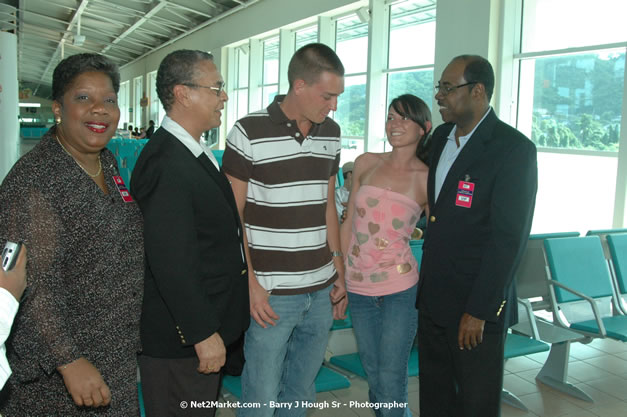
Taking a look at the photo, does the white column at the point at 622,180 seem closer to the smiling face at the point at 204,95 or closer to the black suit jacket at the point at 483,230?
the black suit jacket at the point at 483,230

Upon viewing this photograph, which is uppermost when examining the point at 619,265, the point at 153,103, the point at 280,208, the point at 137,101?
the point at 137,101

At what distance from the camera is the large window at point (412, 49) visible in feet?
26.8

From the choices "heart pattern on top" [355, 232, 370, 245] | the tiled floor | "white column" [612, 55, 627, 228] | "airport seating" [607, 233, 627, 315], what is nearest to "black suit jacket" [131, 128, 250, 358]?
"heart pattern on top" [355, 232, 370, 245]

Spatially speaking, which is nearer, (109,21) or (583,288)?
(583,288)

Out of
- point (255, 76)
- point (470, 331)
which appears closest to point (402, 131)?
point (470, 331)

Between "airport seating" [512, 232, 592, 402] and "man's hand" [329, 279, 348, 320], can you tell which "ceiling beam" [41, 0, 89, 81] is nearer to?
"airport seating" [512, 232, 592, 402]

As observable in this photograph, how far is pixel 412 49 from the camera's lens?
338 inches

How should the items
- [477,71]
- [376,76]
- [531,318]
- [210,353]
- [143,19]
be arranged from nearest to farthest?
[210,353]
[477,71]
[531,318]
[376,76]
[143,19]

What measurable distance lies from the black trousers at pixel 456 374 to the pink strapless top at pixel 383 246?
21 cm

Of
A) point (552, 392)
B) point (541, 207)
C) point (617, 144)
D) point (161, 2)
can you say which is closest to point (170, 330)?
point (552, 392)

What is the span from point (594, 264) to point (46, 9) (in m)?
19.8

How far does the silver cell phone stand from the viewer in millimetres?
1015

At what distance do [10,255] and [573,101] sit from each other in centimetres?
610

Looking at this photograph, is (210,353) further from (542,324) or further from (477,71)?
(542,324)
